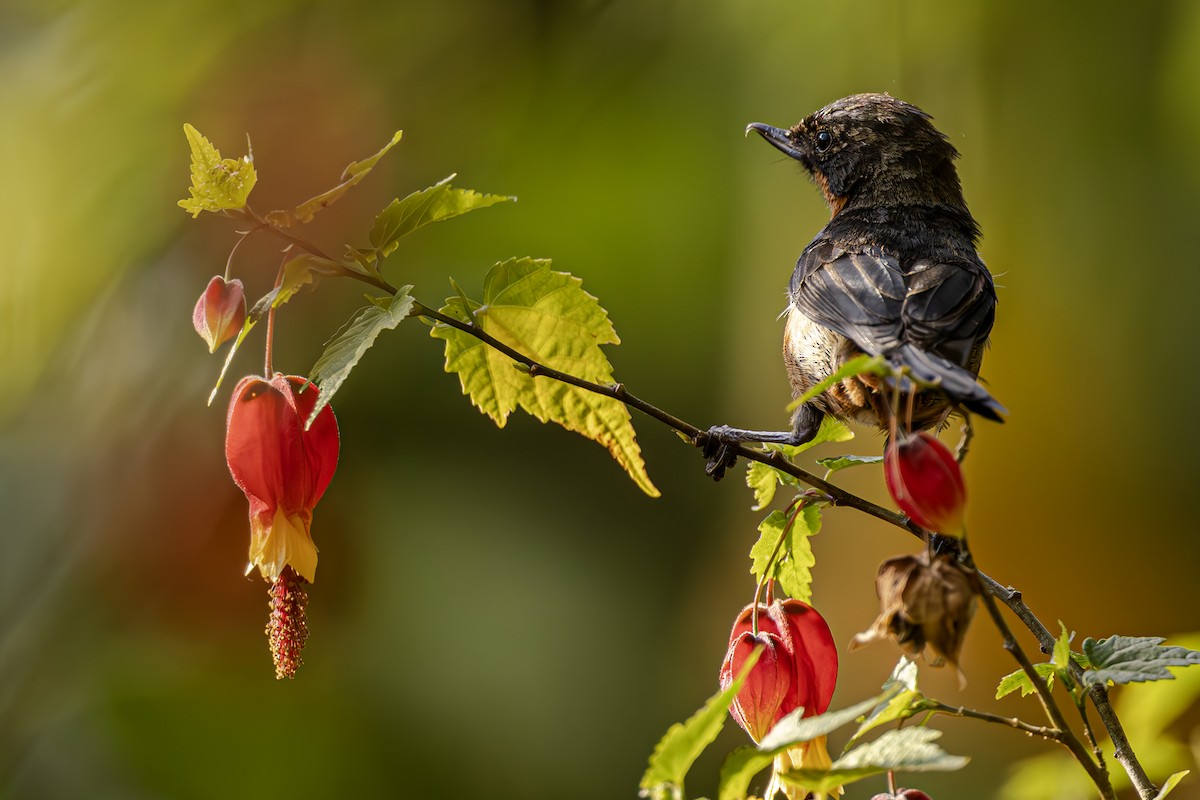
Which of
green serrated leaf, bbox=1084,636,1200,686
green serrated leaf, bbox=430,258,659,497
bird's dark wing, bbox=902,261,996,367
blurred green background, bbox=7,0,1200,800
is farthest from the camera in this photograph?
blurred green background, bbox=7,0,1200,800

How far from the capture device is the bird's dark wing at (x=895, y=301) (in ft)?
4.34

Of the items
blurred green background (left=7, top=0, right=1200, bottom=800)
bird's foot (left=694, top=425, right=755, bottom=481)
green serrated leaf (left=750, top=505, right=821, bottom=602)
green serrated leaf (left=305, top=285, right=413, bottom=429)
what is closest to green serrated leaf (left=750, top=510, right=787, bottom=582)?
green serrated leaf (left=750, top=505, right=821, bottom=602)

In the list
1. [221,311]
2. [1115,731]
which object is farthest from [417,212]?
[1115,731]

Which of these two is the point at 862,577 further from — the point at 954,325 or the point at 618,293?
the point at 954,325

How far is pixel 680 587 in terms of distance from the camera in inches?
162

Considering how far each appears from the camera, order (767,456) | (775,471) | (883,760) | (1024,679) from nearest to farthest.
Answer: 1. (883,760)
2. (1024,679)
3. (767,456)
4. (775,471)

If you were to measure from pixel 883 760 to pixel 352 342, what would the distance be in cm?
54

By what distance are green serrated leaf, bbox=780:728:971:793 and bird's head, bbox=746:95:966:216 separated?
3.98 ft

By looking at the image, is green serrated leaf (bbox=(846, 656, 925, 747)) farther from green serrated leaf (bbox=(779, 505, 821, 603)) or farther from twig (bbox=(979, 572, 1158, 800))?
green serrated leaf (bbox=(779, 505, 821, 603))

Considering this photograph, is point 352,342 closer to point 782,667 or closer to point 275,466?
point 275,466

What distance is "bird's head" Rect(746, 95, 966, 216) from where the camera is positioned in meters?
A: 1.82

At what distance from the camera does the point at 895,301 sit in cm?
141

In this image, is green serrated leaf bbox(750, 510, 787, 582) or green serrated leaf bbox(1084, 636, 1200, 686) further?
green serrated leaf bbox(750, 510, 787, 582)

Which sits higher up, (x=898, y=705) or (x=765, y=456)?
(x=765, y=456)
